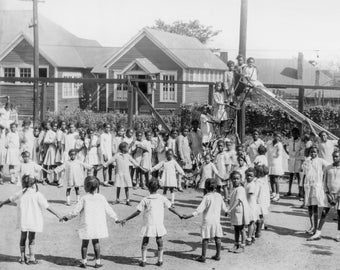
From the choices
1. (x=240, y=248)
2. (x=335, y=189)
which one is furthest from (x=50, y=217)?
(x=335, y=189)

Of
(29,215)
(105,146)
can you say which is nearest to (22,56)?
(105,146)

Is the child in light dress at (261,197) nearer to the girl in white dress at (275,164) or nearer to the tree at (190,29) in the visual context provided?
the girl in white dress at (275,164)

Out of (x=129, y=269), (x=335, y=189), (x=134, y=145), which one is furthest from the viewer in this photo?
(x=134, y=145)

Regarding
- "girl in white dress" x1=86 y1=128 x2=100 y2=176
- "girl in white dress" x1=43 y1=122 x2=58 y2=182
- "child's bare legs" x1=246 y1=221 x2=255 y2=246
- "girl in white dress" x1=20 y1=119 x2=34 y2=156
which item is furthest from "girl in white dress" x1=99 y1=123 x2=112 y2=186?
"child's bare legs" x1=246 y1=221 x2=255 y2=246

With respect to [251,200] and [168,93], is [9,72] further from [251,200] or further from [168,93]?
[251,200]

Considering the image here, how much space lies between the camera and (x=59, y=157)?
14.4 meters

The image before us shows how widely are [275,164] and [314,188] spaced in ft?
10.5

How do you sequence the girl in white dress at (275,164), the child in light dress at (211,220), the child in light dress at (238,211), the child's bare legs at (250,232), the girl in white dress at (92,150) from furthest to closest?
1. the girl in white dress at (92,150)
2. the girl in white dress at (275,164)
3. the child's bare legs at (250,232)
4. the child in light dress at (238,211)
5. the child in light dress at (211,220)

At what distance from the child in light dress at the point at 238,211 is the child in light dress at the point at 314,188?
1580 mm

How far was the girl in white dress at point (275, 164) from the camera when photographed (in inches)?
505

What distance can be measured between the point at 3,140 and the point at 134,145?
12.5 ft

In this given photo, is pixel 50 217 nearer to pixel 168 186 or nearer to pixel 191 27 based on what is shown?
pixel 168 186

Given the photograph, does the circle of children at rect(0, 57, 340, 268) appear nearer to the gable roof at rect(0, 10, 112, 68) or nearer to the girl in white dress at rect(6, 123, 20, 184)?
the girl in white dress at rect(6, 123, 20, 184)

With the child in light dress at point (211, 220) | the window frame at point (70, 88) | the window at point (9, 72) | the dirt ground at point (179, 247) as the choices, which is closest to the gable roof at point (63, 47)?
the window frame at point (70, 88)
